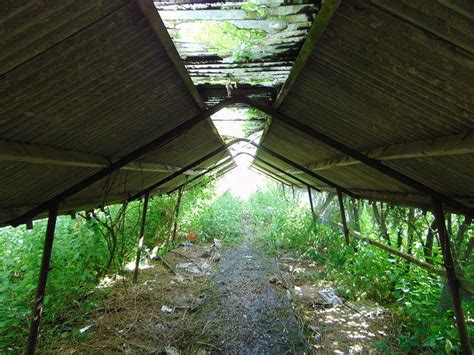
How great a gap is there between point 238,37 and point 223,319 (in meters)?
4.93

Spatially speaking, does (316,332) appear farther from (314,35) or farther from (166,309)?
(314,35)

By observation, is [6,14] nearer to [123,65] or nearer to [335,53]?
[123,65]

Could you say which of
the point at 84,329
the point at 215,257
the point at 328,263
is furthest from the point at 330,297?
the point at 84,329

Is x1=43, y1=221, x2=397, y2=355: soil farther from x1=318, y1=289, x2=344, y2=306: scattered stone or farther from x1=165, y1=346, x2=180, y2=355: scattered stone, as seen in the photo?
x1=318, y1=289, x2=344, y2=306: scattered stone

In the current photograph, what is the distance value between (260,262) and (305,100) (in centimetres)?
690

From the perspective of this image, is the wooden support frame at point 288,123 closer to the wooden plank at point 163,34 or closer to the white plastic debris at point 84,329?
the wooden plank at point 163,34

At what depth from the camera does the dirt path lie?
480cm

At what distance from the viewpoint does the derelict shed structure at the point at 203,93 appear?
64.7 inches

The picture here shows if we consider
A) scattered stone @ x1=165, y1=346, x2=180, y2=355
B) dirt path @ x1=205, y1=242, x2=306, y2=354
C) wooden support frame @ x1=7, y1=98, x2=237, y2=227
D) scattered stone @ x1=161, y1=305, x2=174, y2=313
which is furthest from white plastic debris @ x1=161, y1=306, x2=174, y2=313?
wooden support frame @ x1=7, y1=98, x2=237, y2=227

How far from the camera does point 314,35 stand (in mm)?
2047

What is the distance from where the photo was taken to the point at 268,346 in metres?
4.75

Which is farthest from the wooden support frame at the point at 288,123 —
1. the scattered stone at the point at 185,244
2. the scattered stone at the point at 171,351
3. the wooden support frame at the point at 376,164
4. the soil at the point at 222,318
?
the scattered stone at the point at 185,244

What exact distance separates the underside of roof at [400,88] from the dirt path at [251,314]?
310cm

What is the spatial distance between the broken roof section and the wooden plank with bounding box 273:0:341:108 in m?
0.11
